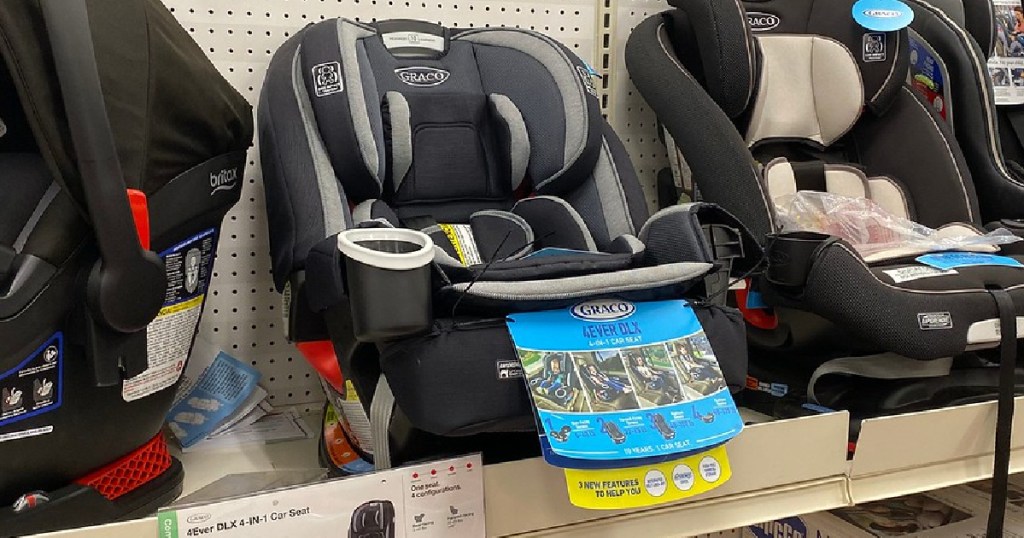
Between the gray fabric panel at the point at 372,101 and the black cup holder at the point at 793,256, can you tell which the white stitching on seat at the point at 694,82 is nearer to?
the black cup holder at the point at 793,256

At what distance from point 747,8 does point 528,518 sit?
38.1 inches

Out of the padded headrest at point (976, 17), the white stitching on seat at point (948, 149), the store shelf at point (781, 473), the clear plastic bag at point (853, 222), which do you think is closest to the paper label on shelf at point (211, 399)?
the store shelf at point (781, 473)

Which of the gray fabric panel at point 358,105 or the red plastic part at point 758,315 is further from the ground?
the gray fabric panel at point 358,105

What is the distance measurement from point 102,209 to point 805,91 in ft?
3.51

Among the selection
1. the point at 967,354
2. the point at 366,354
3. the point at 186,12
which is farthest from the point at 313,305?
the point at 967,354

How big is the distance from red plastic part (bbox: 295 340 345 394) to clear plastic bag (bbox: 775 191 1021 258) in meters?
0.61

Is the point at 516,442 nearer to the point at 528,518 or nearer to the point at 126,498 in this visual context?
the point at 528,518

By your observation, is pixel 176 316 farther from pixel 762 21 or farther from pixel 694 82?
pixel 762 21

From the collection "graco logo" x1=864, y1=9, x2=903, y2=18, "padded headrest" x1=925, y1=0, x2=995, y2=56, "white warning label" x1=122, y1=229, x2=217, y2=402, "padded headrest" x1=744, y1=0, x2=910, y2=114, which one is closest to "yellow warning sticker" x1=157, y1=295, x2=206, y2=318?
"white warning label" x1=122, y1=229, x2=217, y2=402

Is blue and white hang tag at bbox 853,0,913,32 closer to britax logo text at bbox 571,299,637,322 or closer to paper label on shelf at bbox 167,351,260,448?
britax logo text at bbox 571,299,637,322

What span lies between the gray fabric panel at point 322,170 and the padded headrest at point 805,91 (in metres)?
0.69

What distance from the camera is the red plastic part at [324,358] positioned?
2.76ft

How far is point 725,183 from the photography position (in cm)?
104

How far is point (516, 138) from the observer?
1019mm
